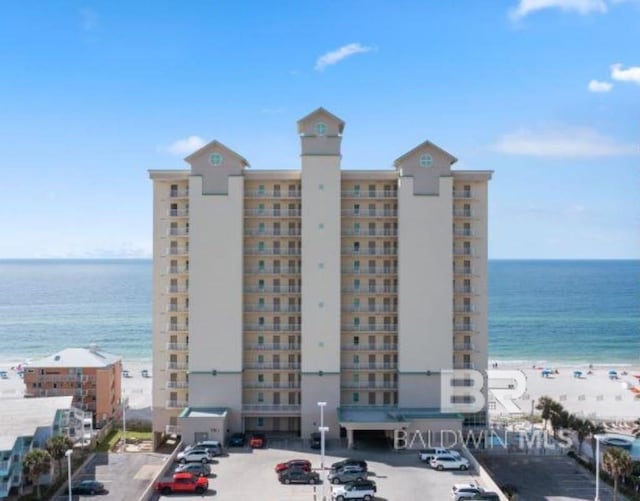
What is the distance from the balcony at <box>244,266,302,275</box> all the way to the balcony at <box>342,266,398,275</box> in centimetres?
397

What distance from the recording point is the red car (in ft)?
130

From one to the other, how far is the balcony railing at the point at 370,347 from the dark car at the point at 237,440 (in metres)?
10.4

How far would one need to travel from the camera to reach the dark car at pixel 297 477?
38750 millimetres

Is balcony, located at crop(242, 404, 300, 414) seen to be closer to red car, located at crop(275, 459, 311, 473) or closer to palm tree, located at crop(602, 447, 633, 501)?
red car, located at crop(275, 459, 311, 473)

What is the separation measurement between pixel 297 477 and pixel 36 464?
1567 centimetres

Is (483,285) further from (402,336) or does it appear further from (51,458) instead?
(51,458)

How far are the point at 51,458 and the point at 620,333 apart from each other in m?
126

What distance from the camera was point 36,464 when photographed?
122ft

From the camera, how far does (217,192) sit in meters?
49.2

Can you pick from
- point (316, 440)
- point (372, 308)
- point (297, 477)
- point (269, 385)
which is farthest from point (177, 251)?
point (297, 477)

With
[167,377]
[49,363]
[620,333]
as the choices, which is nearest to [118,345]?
[49,363]

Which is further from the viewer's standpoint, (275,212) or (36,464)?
(275,212)

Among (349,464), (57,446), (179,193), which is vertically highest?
(179,193)

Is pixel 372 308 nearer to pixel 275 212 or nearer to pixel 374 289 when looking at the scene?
pixel 374 289
